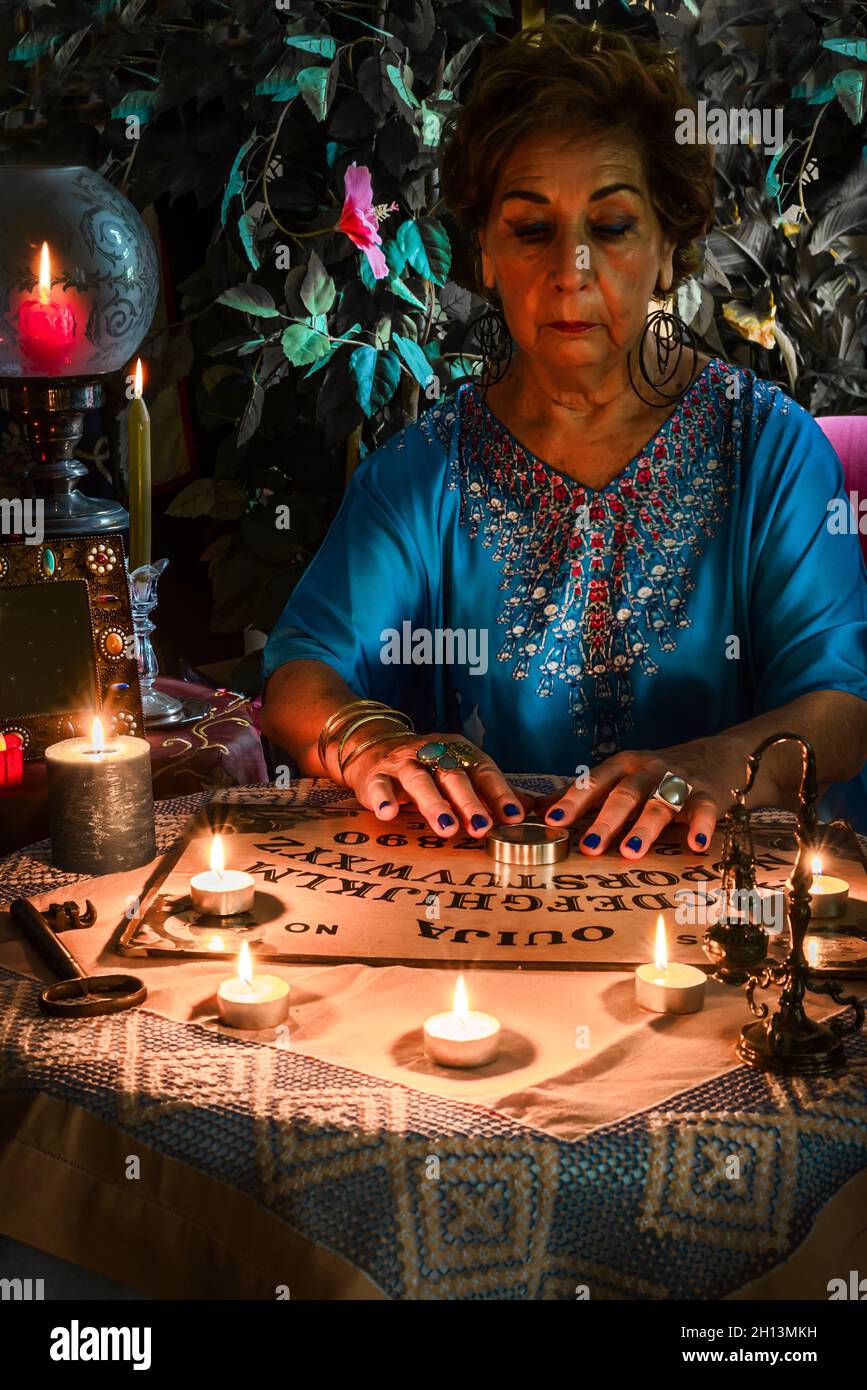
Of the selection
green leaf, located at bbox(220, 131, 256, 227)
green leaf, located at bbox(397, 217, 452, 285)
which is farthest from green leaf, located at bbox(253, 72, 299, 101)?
green leaf, located at bbox(397, 217, 452, 285)

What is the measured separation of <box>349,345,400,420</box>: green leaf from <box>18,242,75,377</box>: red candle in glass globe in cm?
94

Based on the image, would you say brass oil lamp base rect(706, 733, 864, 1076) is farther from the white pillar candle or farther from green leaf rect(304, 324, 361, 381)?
green leaf rect(304, 324, 361, 381)

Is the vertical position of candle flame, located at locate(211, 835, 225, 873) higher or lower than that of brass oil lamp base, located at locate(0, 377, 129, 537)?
lower

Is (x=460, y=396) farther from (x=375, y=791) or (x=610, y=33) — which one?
(x=375, y=791)

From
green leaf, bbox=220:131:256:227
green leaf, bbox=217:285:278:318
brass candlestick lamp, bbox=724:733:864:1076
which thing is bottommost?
brass candlestick lamp, bbox=724:733:864:1076

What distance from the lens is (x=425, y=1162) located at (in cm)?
98

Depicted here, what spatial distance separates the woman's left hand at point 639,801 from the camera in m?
1.56

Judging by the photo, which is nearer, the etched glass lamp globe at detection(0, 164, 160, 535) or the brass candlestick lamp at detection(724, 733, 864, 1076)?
the brass candlestick lamp at detection(724, 733, 864, 1076)

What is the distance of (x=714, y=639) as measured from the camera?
2.21m

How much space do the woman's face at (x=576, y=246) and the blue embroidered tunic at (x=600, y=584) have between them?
0.21m

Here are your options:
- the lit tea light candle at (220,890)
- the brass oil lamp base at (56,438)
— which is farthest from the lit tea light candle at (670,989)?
the brass oil lamp base at (56,438)

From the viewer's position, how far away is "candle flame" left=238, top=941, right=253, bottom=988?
1168 millimetres

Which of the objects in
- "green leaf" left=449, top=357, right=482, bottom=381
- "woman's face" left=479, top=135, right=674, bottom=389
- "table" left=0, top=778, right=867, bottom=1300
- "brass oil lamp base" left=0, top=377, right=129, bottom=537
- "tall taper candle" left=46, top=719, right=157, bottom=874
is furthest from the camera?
"green leaf" left=449, top=357, right=482, bottom=381
